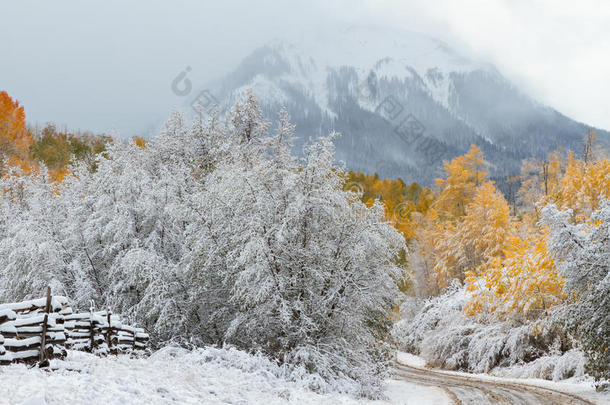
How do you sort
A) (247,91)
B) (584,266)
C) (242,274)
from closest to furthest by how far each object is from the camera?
(584,266)
(242,274)
(247,91)

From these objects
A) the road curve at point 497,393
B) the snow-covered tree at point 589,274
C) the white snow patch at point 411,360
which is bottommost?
the white snow patch at point 411,360

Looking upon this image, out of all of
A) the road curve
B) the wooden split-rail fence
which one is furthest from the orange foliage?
the road curve

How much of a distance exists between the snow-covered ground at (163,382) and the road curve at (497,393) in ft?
5.54

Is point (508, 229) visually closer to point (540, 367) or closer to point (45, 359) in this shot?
point (540, 367)

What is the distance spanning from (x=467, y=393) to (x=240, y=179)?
11180 mm

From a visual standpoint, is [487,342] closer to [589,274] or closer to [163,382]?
[589,274]

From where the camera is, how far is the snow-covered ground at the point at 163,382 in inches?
308

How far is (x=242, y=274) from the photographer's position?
1457cm

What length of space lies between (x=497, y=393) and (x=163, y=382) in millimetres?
12106

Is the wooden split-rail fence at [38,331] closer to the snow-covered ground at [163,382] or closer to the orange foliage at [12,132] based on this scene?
the snow-covered ground at [163,382]

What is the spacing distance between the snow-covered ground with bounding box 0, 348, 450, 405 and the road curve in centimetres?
169

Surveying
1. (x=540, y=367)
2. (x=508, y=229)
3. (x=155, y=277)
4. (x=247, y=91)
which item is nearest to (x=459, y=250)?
(x=508, y=229)

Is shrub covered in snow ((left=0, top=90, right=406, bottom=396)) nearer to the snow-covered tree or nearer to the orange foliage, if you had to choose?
the snow-covered tree

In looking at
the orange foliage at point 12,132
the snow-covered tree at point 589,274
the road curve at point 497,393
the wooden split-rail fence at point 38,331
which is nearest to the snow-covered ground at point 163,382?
the wooden split-rail fence at point 38,331
